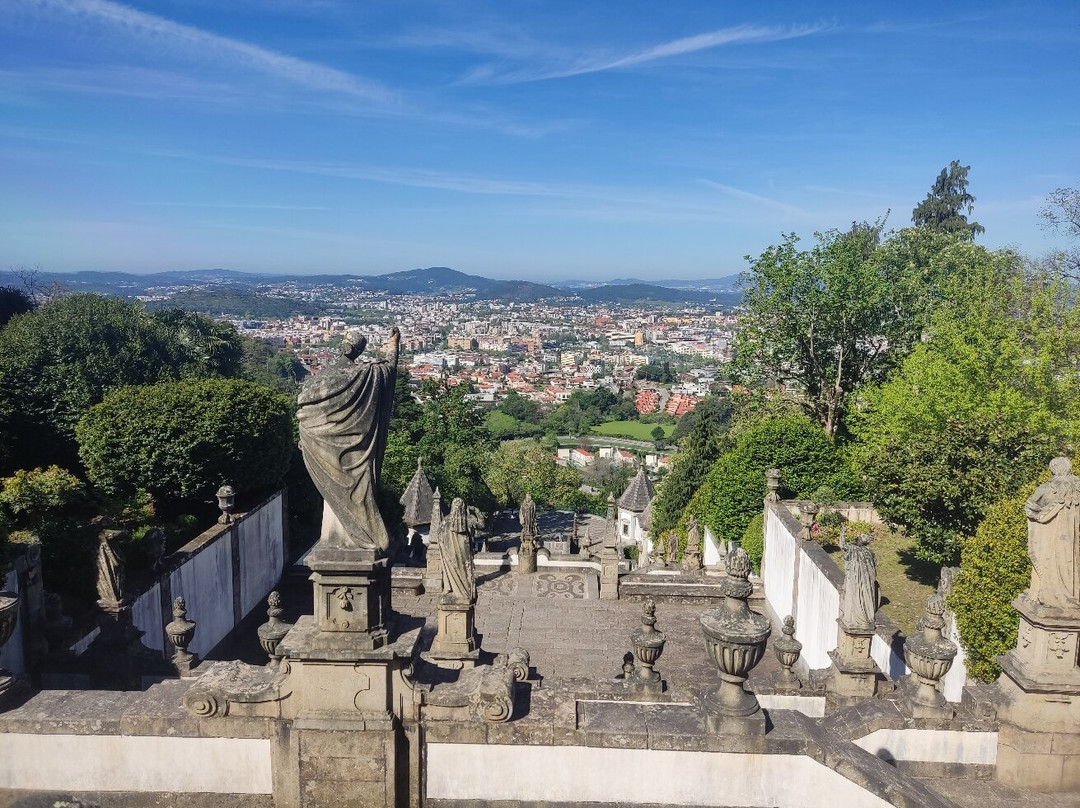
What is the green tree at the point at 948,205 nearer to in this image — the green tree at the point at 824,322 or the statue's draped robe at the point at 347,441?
the green tree at the point at 824,322

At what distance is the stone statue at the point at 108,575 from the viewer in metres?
10.8

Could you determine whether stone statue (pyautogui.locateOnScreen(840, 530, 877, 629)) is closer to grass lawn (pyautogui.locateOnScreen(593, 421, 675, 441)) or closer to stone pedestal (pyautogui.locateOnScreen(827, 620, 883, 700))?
stone pedestal (pyautogui.locateOnScreen(827, 620, 883, 700))

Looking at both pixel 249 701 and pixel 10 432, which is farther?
pixel 10 432

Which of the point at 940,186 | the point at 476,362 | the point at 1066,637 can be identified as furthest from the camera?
the point at 476,362

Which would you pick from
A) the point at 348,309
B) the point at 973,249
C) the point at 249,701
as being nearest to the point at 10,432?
the point at 249,701

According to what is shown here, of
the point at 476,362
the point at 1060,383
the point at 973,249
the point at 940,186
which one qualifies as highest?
the point at 940,186

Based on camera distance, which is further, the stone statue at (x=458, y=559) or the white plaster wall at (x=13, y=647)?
the stone statue at (x=458, y=559)

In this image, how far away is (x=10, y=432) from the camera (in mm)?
17594

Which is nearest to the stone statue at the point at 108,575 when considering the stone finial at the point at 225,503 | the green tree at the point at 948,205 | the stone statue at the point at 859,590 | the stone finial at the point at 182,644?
the stone finial at the point at 182,644

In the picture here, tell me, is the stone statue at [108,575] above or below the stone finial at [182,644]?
above

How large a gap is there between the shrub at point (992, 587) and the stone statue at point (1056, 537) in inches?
95.3

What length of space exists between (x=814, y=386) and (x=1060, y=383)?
34.4 ft

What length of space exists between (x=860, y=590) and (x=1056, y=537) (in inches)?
150

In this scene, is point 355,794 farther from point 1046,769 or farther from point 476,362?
point 476,362
